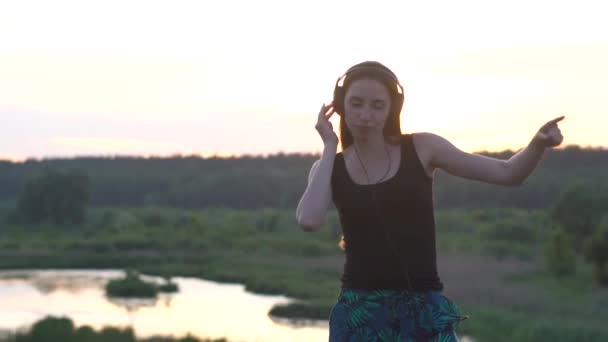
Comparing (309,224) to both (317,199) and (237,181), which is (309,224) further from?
(237,181)

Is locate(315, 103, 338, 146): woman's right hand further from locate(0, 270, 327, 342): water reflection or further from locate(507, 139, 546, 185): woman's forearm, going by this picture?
locate(0, 270, 327, 342): water reflection

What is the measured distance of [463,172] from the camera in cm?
258

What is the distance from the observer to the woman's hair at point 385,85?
2.59m

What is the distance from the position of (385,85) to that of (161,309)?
2015 centimetres

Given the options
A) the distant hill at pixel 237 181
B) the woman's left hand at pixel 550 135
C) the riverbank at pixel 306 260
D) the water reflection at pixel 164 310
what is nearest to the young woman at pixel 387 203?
the woman's left hand at pixel 550 135

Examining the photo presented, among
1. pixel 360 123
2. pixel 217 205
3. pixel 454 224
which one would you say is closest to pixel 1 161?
pixel 217 205

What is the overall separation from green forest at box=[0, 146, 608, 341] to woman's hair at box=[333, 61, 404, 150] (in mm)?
4489

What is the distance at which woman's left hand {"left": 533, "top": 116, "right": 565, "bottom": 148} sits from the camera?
8.02 feet

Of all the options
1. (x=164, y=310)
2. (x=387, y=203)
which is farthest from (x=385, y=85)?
(x=164, y=310)

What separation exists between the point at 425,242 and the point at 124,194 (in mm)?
84951

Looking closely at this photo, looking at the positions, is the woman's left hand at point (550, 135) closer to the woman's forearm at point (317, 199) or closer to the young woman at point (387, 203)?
the young woman at point (387, 203)

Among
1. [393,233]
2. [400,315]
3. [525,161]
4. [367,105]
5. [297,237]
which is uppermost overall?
[367,105]

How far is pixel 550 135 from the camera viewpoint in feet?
8.03

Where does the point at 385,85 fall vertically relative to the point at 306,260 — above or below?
above
